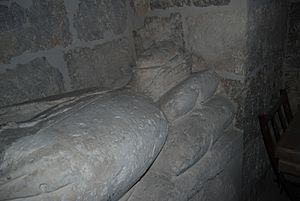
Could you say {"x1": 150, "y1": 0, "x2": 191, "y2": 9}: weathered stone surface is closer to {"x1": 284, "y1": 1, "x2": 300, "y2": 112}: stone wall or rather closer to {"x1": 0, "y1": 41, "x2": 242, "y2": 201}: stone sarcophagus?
{"x1": 0, "y1": 41, "x2": 242, "y2": 201}: stone sarcophagus

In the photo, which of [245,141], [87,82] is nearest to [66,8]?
[87,82]

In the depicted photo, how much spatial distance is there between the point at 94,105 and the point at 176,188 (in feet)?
1.25

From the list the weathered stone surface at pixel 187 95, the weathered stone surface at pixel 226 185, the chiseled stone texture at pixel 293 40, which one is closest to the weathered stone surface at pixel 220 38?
the weathered stone surface at pixel 187 95

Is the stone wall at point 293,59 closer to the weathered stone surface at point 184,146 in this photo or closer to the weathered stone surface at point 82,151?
the weathered stone surface at point 184,146

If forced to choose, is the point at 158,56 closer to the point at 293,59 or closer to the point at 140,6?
the point at 140,6

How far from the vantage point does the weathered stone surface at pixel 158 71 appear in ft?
3.13

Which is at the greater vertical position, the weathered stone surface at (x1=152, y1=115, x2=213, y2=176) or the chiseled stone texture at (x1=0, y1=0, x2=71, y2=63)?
the chiseled stone texture at (x1=0, y1=0, x2=71, y2=63)

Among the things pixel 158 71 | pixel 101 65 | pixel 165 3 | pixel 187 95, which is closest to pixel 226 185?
pixel 187 95

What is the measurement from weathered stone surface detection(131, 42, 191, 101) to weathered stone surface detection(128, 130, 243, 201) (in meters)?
0.29

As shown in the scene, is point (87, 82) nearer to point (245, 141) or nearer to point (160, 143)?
point (160, 143)

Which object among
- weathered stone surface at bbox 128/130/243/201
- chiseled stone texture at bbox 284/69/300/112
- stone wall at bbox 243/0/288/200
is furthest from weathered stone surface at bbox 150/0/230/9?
chiseled stone texture at bbox 284/69/300/112

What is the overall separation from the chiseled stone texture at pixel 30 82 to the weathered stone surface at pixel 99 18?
0.66ft

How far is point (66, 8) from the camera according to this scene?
3.21ft

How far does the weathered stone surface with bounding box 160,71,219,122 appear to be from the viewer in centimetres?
92
